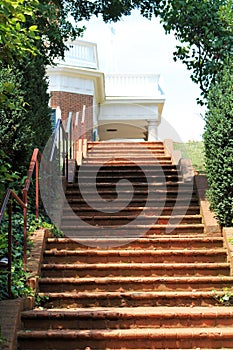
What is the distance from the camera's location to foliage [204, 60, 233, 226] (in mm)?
8086

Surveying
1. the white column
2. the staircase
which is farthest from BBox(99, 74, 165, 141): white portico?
the staircase

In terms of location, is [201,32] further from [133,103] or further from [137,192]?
[133,103]

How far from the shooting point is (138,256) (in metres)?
7.81

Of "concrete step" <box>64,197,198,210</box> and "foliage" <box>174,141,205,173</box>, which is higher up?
"foliage" <box>174,141,205,173</box>

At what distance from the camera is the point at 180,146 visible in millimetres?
17797

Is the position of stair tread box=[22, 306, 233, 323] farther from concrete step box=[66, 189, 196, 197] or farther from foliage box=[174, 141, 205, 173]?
foliage box=[174, 141, 205, 173]

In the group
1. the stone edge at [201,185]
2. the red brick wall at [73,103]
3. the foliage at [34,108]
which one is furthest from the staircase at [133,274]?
the red brick wall at [73,103]

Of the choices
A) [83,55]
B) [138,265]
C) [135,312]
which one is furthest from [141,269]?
[83,55]

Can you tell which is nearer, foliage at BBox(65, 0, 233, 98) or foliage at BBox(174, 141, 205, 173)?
foliage at BBox(65, 0, 233, 98)

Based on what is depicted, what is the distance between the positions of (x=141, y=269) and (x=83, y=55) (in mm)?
13888

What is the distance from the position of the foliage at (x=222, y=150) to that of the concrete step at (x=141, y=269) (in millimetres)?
971

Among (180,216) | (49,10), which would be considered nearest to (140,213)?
(180,216)

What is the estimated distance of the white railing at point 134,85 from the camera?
23.4 meters

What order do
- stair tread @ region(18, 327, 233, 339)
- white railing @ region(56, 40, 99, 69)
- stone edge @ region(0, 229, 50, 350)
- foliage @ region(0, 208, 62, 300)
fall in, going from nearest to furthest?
1. stone edge @ region(0, 229, 50, 350)
2. stair tread @ region(18, 327, 233, 339)
3. foliage @ region(0, 208, 62, 300)
4. white railing @ region(56, 40, 99, 69)
